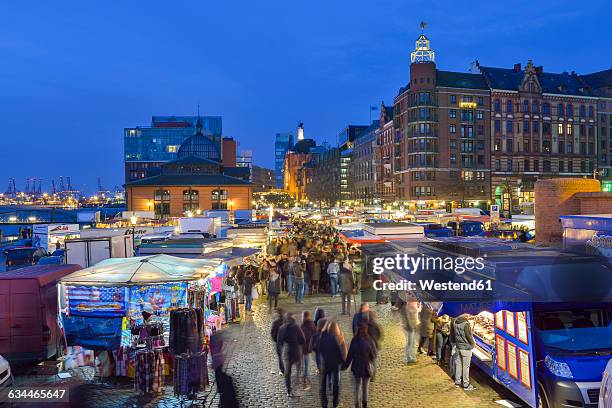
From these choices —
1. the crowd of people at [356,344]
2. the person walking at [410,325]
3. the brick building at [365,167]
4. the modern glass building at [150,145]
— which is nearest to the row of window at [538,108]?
the brick building at [365,167]

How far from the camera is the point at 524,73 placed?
84.4m

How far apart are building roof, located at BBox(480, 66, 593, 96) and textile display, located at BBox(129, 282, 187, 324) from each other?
3129 inches

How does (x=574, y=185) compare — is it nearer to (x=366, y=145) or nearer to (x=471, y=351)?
(x=471, y=351)

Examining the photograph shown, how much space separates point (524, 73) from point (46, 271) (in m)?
85.2

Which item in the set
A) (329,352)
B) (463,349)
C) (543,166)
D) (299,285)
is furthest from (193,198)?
(463,349)

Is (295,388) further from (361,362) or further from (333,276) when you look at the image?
(333,276)

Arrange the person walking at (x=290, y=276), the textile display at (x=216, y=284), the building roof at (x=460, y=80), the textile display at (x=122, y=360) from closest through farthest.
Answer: the textile display at (x=122, y=360) → the textile display at (x=216, y=284) → the person walking at (x=290, y=276) → the building roof at (x=460, y=80)

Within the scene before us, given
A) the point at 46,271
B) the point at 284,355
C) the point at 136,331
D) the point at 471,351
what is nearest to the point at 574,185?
the point at 471,351

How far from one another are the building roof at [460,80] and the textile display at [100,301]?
74236mm

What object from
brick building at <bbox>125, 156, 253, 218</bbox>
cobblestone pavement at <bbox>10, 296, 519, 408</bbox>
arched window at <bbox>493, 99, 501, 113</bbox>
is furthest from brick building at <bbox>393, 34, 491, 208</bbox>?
cobblestone pavement at <bbox>10, 296, 519, 408</bbox>

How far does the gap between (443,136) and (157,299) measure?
72710 millimetres

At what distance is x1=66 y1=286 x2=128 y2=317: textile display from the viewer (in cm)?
1157

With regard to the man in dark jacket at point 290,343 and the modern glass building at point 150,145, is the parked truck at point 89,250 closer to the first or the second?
the man in dark jacket at point 290,343

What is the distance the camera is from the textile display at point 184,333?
34.6ft
